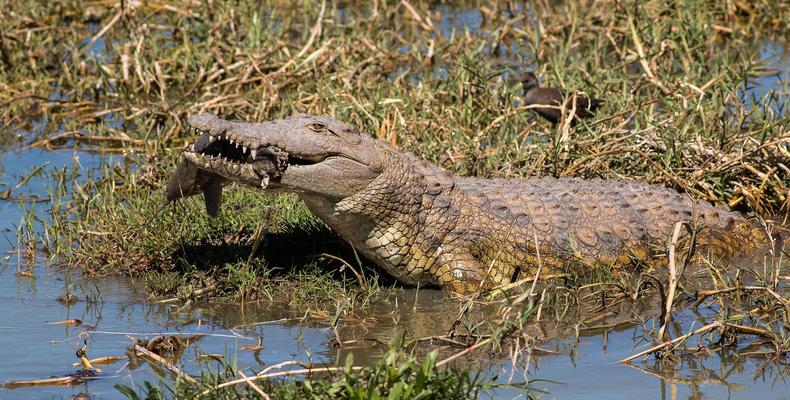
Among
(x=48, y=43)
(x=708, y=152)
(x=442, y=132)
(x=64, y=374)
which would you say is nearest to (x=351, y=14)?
(x=48, y=43)

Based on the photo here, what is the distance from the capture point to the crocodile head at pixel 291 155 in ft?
18.1

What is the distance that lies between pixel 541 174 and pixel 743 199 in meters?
1.17

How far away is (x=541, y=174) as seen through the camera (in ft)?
23.6

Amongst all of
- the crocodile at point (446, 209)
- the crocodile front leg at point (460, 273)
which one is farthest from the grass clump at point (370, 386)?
the crocodile front leg at point (460, 273)

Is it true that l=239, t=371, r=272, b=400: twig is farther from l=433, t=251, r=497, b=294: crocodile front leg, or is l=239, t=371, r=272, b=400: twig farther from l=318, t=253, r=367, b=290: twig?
l=433, t=251, r=497, b=294: crocodile front leg

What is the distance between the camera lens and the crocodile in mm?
5625

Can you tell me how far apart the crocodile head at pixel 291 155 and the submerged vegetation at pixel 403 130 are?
0.44 m

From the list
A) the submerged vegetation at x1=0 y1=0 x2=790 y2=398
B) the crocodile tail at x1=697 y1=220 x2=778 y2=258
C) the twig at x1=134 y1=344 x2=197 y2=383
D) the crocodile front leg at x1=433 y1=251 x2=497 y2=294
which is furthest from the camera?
the crocodile tail at x1=697 y1=220 x2=778 y2=258

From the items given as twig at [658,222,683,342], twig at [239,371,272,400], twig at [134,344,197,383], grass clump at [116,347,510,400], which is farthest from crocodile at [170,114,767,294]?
twig at [239,371,272,400]

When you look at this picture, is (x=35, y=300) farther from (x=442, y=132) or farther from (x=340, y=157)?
(x=442, y=132)

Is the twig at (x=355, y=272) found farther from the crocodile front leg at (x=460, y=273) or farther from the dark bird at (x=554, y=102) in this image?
the dark bird at (x=554, y=102)

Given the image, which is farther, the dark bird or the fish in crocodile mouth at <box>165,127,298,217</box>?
the dark bird

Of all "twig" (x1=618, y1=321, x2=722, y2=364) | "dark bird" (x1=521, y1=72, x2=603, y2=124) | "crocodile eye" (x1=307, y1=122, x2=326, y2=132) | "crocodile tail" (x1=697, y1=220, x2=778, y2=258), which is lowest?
"twig" (x1=618, y1=321, x2=722, y2=364)

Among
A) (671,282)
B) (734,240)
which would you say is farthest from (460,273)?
(734,240)
